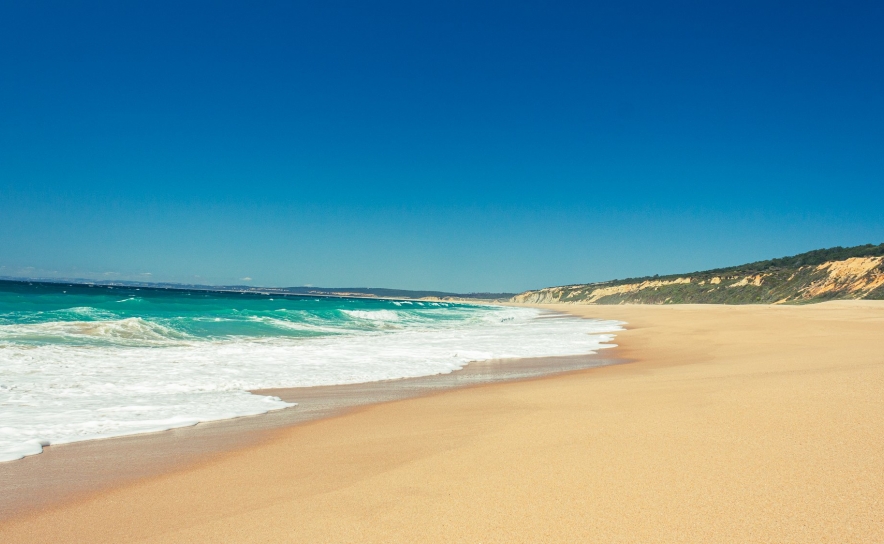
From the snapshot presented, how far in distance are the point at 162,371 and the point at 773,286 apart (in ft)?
177

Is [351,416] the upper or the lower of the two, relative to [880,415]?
lower

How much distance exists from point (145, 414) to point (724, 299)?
5905cm

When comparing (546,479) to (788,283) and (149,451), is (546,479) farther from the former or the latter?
(788,283)

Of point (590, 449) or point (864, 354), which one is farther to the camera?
point (864, 354)

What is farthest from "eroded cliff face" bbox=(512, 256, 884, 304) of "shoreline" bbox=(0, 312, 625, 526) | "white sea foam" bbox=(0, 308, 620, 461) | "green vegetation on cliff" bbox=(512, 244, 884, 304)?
"shoreline" bbox=(0, 312, 625, 526)

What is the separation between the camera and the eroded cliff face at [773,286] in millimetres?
39681

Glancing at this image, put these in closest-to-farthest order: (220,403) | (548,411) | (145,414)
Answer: (548,411), (145,414), (220,403)

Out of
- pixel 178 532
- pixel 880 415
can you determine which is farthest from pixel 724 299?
pixel 178 532

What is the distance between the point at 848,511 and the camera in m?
2.83

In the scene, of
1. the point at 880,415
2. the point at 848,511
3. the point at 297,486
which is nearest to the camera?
the point at 848,511

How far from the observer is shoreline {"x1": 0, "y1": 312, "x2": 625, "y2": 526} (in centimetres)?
375

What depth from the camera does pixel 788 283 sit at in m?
48.5

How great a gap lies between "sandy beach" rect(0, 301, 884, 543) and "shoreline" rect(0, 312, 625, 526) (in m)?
0.19

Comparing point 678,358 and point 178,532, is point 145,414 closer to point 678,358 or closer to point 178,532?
point 178,532
